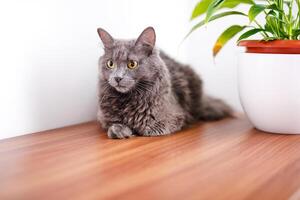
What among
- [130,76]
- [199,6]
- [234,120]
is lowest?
[234,120]

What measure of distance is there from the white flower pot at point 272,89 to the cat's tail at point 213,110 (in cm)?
29

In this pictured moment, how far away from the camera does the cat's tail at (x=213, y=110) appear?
155 cm

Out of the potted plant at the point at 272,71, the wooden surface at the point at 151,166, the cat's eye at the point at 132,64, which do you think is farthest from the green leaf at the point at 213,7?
the wooden surface at the point at 151,166

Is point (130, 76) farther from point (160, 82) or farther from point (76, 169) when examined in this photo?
point (76, 169)

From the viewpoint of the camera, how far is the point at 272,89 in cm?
118

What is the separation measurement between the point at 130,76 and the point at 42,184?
51 centimetres

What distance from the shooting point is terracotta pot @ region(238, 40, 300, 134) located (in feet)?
3.80

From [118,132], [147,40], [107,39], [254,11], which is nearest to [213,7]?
[254,11]

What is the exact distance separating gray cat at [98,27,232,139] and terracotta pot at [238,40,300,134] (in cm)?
27

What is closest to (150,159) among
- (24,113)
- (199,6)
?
(24,113)

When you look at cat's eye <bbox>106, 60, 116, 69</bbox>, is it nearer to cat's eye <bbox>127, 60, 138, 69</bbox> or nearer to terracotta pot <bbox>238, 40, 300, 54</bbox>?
cat's eye <bbox>127, 60, 138, 69</bbox>

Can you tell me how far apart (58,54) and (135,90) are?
1.05ft

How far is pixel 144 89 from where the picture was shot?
1229 mm

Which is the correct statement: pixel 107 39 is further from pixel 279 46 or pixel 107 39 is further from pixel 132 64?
pixel 279 46
